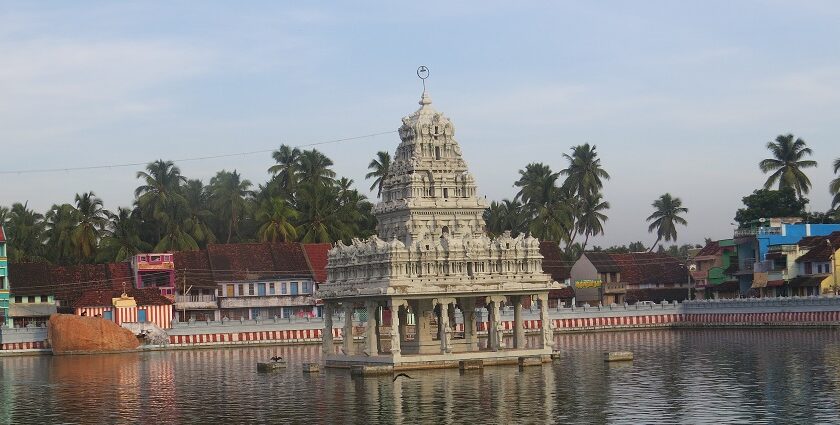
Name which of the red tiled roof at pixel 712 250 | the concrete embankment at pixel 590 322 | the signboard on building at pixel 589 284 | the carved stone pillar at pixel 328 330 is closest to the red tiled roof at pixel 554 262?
the signboard on building at pixel 589 284

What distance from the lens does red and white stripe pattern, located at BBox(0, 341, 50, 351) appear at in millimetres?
96562

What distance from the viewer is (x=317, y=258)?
117312 mm

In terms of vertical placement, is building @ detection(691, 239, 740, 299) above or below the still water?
above

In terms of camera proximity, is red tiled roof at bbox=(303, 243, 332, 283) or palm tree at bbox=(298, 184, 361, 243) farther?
palm tree at bbox=(298, 184, 361, 243)

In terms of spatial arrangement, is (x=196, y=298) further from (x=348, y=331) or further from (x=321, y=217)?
(x=348, y=331)

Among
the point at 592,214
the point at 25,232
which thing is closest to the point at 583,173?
the point at 592,214

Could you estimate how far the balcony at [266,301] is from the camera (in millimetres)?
113250

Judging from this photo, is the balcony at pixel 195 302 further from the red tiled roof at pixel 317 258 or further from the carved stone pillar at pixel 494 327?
the carved stone pillar at pixel 494 327

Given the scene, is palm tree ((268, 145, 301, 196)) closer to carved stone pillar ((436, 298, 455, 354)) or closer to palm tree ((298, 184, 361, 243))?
palm tree ((298, 184, 361, 243))

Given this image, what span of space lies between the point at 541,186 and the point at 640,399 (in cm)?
9429

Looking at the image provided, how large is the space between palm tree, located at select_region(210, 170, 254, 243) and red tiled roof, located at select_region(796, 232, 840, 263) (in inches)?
→ 2089

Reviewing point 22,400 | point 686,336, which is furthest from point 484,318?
point 22,400

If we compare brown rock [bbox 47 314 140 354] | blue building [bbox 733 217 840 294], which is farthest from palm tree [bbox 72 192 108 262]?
blue building [bbox 733 217 840 294]

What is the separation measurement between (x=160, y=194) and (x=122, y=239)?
5.42 meters
